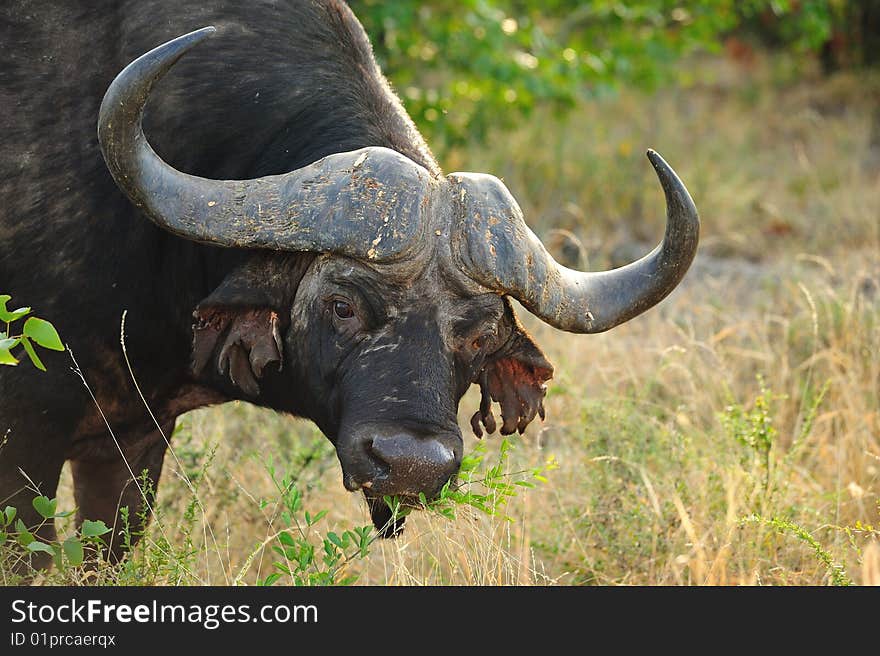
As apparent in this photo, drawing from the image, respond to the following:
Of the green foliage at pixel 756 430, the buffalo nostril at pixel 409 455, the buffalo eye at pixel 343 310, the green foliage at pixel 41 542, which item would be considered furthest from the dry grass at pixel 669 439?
the buffalo eye at pixel 343 310

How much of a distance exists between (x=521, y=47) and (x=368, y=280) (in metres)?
6.54

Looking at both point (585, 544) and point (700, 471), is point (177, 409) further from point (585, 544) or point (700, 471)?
point (700, 471)

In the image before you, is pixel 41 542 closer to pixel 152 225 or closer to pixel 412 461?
pixel 152 225

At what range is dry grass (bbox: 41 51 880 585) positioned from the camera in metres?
4.72

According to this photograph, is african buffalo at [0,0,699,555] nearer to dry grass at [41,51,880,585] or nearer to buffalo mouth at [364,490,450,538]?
buffalo mouth at [364,490,450,538]

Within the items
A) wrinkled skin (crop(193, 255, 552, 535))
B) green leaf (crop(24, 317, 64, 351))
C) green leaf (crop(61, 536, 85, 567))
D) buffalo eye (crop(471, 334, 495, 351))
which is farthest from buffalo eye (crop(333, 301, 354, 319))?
green leaf (crop(61, 536, 85, 567))

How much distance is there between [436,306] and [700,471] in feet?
6.08

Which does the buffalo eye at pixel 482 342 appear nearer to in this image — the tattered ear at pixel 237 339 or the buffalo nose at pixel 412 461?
the buffalo nose at pixel 412 461

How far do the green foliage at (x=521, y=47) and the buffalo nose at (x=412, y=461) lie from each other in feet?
13.6

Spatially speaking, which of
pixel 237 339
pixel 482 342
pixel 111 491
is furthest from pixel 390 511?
pixel 111 491
